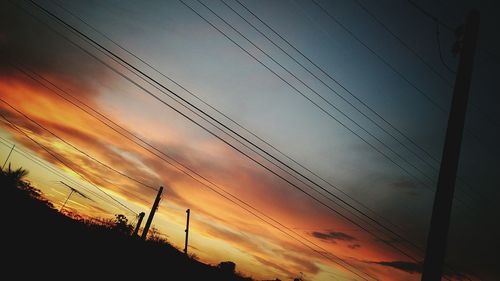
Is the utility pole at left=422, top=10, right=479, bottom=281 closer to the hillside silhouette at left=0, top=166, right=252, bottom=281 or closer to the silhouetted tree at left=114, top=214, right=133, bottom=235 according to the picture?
the hillside silhouette at left=0, top=166, right=252, bottom=281

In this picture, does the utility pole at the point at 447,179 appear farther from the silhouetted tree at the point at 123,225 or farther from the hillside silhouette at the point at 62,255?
the silhouetted tree at the point at 123,225

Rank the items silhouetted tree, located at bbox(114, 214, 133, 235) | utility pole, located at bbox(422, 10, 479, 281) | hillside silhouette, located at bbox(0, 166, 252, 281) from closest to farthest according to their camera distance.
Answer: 1. utility pole, located at bbox(422, 10, 479, 281)
2. hillside silhouette, located at bbox(0, 166, 252, 281)
3. silhouetted tree, located at bbox(114, 214, 133, 235)

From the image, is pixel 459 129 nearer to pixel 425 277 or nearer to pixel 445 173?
pixel 445 173

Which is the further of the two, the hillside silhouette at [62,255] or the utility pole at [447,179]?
the hillside silhouette at [62,255]

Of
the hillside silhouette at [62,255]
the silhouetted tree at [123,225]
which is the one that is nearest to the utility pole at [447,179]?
the hillside silhouette at [62,255]

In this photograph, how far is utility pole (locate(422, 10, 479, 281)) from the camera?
603cm

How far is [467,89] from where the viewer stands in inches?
287

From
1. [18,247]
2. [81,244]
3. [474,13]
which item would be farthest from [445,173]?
[81,244]

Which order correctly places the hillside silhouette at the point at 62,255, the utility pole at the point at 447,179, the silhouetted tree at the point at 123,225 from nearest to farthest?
the utility pole at the point at 447,179, the hillside silhouette at the point at 62,255, the silhouetted tree at the point at 123,225

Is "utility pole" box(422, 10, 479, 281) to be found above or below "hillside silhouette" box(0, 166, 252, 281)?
above

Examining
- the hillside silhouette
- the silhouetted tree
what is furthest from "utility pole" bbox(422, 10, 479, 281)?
the silhouetted tree

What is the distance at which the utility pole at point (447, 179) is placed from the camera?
19.8ft

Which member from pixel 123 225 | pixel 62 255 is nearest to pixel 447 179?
pixel 62 255

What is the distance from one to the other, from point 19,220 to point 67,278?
811cm
